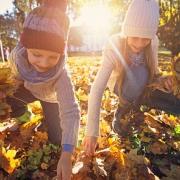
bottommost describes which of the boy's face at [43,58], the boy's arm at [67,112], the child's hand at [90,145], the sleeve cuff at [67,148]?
the child's hand at [90,145]

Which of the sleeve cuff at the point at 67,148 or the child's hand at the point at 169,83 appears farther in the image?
the child's hand at the point at 169,83

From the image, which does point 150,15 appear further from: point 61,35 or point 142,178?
point 142,178

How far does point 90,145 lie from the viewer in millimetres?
2980

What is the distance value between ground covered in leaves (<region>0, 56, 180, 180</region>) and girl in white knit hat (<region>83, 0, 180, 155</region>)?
0.69ft

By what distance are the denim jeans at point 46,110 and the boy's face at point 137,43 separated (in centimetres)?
95

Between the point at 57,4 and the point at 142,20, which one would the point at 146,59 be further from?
the point at 57,4

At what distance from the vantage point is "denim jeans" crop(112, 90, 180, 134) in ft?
12.4

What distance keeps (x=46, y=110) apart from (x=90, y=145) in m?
0.73

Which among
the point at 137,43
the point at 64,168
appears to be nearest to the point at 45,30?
the point at 64,168

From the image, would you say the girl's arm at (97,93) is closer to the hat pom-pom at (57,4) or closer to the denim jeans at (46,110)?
the denim jeans at (46,110)

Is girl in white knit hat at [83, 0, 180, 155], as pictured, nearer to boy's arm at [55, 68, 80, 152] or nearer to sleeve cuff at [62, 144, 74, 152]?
boy's arm at [55, 68, 80, 152]

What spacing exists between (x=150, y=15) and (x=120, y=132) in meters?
1.21

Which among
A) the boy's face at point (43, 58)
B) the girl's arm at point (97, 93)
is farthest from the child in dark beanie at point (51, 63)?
the girl's arm at point (97, 93)

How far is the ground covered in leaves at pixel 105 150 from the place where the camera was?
8.95ft
